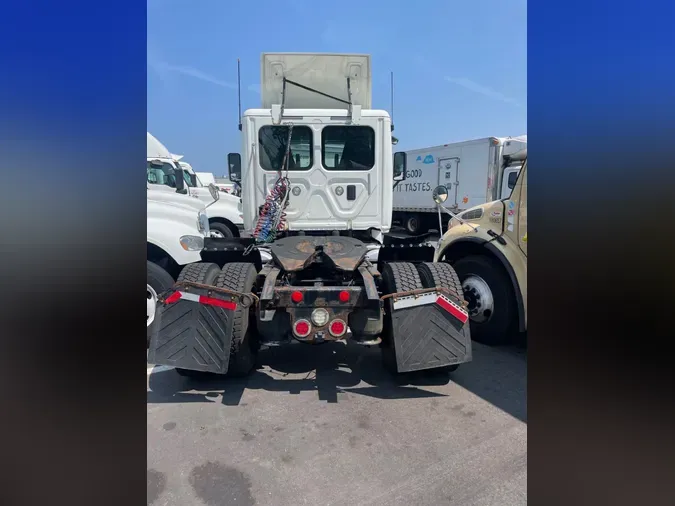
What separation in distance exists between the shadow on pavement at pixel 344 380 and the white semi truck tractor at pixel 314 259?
0.61 ft

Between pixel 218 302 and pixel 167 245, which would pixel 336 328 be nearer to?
pixel 218 302

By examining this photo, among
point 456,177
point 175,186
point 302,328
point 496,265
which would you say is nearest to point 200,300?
point 302,328

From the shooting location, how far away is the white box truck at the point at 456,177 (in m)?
11.5

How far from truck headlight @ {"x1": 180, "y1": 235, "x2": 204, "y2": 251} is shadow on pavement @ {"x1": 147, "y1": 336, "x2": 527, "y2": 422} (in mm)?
1696

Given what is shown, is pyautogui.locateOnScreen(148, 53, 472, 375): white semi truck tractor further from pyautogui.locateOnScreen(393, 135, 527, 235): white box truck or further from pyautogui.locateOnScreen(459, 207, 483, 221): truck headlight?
pyautogui.locateOnScreen(393, 135, 527, 235): white box truck

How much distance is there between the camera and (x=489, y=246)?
4809mm

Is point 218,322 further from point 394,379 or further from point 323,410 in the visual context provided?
point 394,379

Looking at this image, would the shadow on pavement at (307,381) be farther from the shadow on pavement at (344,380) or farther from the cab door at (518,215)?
the cab door at (518,215)

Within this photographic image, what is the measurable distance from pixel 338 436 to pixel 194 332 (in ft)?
5.00

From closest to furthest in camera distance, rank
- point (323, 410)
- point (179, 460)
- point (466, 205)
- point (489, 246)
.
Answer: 1. point (179, 460)
2. point (323, 410)
3. point (489, 246)
4. point (466, 205)

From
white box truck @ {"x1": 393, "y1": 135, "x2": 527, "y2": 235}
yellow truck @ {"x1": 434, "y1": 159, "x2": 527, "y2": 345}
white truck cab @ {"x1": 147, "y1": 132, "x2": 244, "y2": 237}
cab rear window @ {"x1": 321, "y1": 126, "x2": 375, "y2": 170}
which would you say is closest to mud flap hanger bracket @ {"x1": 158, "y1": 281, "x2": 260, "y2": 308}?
cab rear window @ {"x1": 321, "y1": 126, "x2": 375, "y2": 170}
